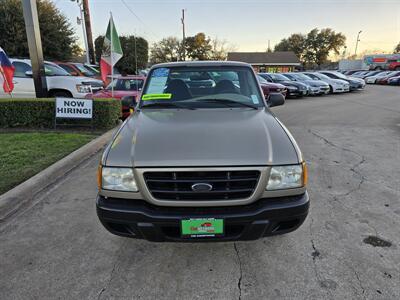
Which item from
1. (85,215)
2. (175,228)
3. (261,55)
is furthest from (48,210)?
(261,55)

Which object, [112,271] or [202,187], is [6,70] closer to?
[112,271]

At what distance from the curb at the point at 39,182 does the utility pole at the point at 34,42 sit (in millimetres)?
3486

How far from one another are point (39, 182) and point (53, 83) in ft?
20.8

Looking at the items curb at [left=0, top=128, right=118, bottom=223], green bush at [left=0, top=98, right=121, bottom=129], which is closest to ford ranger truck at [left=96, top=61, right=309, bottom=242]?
curb at [left=0, top=128, right=118, bottom=223]

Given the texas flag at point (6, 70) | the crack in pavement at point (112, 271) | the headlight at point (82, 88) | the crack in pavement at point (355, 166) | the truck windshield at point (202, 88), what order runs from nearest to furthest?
the crack in pavement at point (112, 271), the truck windshield at point (202, 88), the crack in pavement at point (355, 166), the texas flag at point (6, 70), the headlight at point (82, 88)

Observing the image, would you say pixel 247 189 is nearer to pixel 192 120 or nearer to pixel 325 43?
pixel 192 120

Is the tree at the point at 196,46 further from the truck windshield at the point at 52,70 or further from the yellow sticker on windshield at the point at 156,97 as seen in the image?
the yellow sticker on windshield at the point at 156,97

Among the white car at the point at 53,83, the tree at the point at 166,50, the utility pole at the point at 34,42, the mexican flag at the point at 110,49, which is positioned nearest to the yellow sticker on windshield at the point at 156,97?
the utility pole at the point at 34,42

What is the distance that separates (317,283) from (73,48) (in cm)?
2860

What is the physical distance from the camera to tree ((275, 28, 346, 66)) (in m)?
74.9

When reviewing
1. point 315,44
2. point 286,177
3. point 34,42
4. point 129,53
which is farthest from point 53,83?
point 315,44

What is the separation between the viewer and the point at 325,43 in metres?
75.8

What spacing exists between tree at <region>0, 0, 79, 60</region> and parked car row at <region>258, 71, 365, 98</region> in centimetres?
1701

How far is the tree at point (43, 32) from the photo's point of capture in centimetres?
2142
